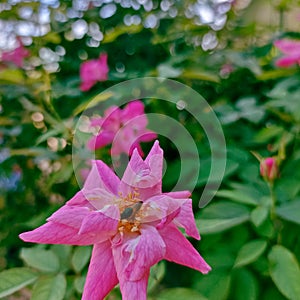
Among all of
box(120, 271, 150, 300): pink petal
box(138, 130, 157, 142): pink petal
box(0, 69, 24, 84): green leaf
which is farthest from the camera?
box(0, 69, 24, 84): green leaf

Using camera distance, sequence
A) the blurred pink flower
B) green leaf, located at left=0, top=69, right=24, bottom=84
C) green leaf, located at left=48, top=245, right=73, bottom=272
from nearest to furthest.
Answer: green leaf, located at left=48, top=245, right=73, bottom=272, green leaf, located at left=0, top=69, right=24, bottom=84, the blurred pink flower

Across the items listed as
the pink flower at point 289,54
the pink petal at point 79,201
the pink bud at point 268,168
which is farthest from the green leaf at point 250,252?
the pink flower at point 289,54

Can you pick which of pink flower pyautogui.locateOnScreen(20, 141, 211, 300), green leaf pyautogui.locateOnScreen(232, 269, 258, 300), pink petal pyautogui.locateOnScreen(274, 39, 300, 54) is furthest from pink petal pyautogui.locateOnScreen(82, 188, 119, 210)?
pink petal pyautogui.locateOnScreen(274, 39, 300, 54)

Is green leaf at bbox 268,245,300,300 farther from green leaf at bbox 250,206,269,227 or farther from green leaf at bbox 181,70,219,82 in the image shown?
green leaf at bbox 181,70,219,82

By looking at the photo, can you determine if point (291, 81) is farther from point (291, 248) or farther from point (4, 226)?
point (4, 226)

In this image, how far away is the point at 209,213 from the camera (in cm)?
59

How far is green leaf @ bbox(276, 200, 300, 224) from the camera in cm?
57

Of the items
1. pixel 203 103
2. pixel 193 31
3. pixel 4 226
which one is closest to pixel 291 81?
pixel 203 103

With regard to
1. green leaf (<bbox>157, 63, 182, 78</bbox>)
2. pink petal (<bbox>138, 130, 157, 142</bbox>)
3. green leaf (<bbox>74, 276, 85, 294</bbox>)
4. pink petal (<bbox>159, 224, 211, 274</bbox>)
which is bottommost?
green leaf (<bbox>74, 276, 85, 294</bbox>)

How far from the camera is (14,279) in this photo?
544 mm

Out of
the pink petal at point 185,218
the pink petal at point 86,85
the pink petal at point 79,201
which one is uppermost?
the pink petal at point 79,201

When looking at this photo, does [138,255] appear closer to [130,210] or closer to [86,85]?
[130,210]

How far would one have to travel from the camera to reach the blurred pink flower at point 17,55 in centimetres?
102

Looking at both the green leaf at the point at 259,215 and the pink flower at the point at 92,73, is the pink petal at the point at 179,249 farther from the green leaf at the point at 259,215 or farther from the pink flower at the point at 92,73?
the pink flower at the point at 92,73
